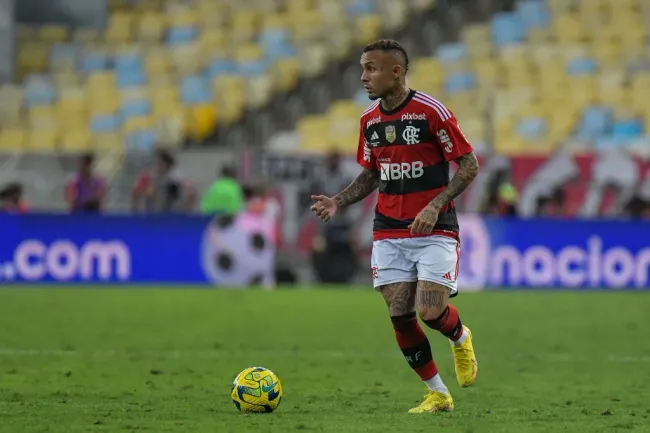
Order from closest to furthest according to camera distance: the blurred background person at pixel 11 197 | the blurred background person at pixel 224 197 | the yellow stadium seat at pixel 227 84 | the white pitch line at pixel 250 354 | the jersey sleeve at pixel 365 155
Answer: the jersey sleeve at pixel 365 155 < the white pitch line at pixel 250 354 < the blurred background person at pixel 224 197 < the blurred background person at pixel 11 197 < the yellow stadium seat at pixel 227 84

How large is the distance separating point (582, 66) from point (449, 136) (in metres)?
17.7

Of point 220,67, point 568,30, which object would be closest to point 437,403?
point 220,67

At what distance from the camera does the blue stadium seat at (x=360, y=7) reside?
2564cm

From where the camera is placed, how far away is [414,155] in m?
8.00

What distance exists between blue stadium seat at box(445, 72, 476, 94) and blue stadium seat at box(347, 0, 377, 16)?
2.41 meters

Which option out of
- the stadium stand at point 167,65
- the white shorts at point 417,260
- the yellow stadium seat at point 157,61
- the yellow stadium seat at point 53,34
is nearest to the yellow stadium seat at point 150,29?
the stadium stand at point 167,65

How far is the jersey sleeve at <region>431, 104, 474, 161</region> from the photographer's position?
789 cm

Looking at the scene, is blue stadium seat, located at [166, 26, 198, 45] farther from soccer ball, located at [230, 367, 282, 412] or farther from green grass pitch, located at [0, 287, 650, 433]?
soccer ball, located at [230, 367, 282, 412]

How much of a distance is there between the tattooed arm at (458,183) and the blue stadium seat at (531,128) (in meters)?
16.1

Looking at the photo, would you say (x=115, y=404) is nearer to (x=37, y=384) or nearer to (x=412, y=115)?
(x=37, y=384)

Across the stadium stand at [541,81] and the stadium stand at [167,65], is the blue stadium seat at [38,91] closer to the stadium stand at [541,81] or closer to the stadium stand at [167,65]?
the stadium stand at [167,65]

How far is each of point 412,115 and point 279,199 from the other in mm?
13841

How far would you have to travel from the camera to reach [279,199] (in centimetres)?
2175

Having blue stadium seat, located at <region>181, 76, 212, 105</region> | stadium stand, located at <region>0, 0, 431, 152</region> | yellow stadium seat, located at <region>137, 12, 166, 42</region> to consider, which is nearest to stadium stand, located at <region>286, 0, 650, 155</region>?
stadium stand, located at <region>0, 0, 431, 152</region>
